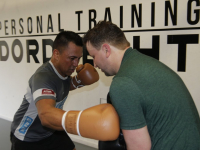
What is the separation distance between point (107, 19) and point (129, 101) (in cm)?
166

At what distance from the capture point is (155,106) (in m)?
0.75

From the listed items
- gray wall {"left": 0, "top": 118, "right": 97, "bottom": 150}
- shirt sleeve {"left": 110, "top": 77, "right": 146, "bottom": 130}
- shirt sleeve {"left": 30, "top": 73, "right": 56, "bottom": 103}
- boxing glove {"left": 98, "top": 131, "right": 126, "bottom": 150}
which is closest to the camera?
shirt sleeve {"left": 110, "top": 77, "right": 146, "bottom": 130}

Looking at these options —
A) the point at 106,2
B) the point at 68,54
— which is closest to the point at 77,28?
the point at 106,2

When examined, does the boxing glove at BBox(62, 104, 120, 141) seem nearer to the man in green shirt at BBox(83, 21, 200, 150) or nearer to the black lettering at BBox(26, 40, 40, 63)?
the man in green shirt at BBox(83, 21, 200, 150)

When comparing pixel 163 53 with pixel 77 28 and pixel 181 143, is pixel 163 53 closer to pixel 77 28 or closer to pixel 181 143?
pixel 77 28

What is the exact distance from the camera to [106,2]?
7.28 feet

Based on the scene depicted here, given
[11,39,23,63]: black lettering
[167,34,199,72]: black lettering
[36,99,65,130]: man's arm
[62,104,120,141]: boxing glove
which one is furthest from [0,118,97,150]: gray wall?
[62,104,120,141]: boxing glove

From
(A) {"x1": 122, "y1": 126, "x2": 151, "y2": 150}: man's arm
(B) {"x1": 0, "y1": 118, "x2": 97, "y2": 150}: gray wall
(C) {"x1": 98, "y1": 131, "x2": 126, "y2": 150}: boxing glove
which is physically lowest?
(B) {"x1": 0, "y1": 118, "x2": 97, "y2": 150}: gray wall

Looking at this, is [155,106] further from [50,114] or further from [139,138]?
[50,114]

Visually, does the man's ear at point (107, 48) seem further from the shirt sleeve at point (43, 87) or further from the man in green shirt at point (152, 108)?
the shirt sleeve at point (43, 87)

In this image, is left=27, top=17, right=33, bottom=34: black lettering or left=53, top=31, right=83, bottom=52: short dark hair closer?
left=53, top=31, right=83, bottom=52: short dark hair

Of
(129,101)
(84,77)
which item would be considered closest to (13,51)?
(84,77)

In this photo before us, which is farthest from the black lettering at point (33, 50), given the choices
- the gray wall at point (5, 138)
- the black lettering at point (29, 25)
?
the gray wall at point (5, 138)

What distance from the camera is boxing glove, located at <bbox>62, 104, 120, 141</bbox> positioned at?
2.65ft
